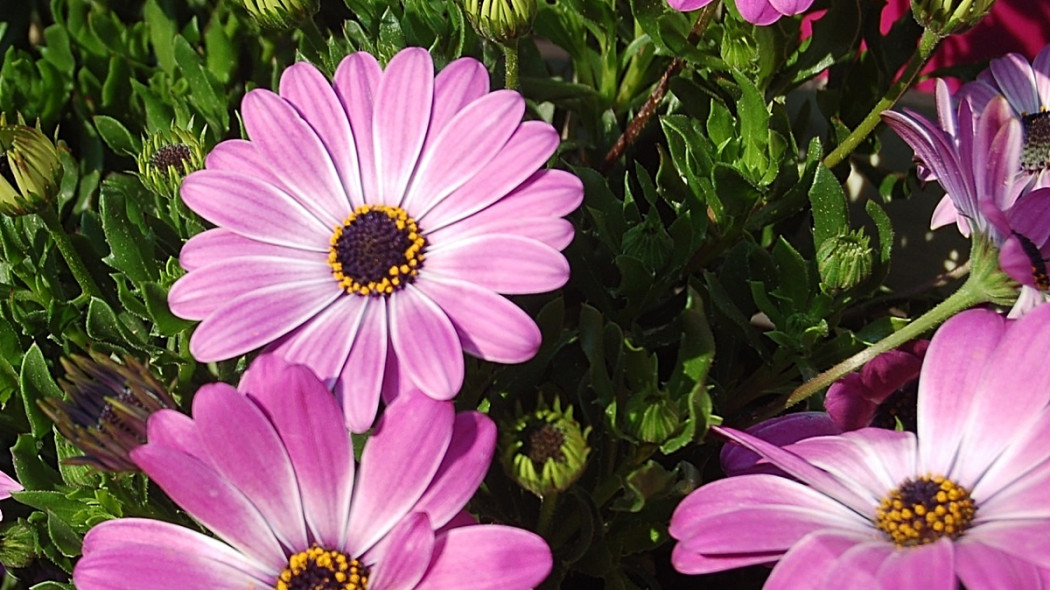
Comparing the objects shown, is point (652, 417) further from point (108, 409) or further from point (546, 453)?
point (108, 409)

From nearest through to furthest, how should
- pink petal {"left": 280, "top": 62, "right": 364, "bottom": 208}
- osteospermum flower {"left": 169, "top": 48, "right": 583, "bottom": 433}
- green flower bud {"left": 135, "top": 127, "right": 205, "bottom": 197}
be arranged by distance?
1. osteospermum flower {"left": 169, "top": 48, "right": 583, "bottom": 433}
2. pink petal {"left": 280, "top": 62, "right": 364, "bottom": 208}
3. green flower bud {"left": 135, "top": 127, "right": 205, "bottom": 197}

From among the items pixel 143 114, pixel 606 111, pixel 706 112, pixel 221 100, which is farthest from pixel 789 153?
pixel 143 114

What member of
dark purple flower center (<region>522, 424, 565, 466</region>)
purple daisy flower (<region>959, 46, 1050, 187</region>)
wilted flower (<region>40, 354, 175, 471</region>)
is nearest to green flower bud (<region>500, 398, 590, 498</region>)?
dark purple flower center (<region>522, 424, 565, 466</region>)

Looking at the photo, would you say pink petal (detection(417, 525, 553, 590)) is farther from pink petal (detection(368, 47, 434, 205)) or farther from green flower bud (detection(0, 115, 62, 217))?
green flower bud (detection(0, 115, 62, 217))

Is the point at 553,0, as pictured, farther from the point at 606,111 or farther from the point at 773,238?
the point at 773,238

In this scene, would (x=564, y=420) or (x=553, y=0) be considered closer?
(x=564, y=420)

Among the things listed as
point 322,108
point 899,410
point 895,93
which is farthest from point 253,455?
point 895,93

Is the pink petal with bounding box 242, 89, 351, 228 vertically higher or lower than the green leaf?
higher
